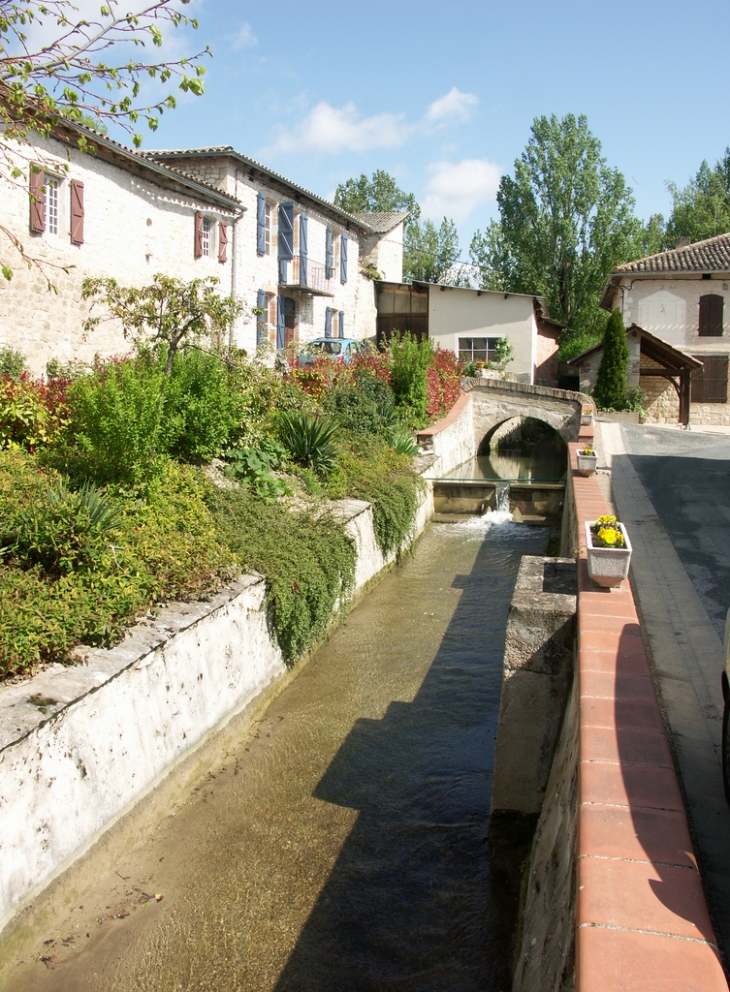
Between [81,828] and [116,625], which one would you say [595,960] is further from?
[116,625]

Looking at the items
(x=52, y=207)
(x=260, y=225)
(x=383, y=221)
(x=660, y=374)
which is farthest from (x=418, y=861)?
(x=383, y=221)

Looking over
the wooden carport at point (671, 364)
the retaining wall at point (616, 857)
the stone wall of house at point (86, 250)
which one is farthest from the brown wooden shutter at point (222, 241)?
the retaining wall at point (616, 857)

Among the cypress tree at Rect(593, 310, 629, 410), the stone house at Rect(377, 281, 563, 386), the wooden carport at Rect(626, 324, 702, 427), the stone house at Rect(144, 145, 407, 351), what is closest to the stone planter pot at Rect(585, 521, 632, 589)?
the stone house at Rect(144, 145, 407, 351)

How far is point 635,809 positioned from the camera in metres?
3.00

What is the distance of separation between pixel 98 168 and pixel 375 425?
8.36 metres

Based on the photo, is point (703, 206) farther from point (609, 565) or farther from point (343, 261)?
point (609, 565)

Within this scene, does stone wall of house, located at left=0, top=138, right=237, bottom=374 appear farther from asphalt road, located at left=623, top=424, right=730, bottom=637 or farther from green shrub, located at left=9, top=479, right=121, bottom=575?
asphalt road, located at left=623, top=424, right=730, bottom=637

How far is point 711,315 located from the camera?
2733cm

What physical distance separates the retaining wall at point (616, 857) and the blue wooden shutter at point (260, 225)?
21.9 metres

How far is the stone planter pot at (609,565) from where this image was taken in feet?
17.6

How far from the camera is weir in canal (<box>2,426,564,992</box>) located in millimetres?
4836

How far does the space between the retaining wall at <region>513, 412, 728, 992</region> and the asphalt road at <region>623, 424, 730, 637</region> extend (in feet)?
10.3

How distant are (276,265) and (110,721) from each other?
22.5m

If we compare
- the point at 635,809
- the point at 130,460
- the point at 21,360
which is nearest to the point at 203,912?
the point at 635,809
